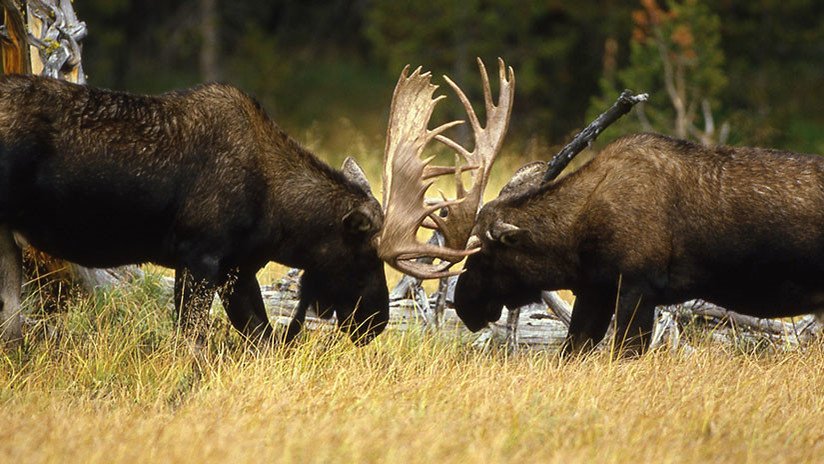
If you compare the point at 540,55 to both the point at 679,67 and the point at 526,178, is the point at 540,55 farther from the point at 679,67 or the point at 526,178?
the point at 526,178

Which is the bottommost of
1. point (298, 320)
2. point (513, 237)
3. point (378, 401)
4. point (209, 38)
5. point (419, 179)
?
point (378, 401)

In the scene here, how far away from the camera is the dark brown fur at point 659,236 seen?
7934 mm

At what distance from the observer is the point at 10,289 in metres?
7.68

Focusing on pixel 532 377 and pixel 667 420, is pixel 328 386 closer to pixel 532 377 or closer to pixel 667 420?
pixel 532 377

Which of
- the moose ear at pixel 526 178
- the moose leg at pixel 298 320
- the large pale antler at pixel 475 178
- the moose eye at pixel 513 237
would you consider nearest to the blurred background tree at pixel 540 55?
the moose ear at pixel 526 178

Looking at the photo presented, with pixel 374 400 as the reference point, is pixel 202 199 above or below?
above

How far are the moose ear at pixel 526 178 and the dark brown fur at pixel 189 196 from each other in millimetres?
1079

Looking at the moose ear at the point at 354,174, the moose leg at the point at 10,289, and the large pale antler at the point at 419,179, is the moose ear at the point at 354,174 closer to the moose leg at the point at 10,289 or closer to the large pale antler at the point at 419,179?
the large pale antler at the point at 419,179

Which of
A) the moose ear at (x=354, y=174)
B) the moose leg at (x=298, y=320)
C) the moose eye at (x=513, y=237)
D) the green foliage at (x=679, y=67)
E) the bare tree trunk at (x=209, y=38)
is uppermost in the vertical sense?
the bare tree trunk at (x=209, y=38)

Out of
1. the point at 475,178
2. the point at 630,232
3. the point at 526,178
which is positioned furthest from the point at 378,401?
the point at 526,178

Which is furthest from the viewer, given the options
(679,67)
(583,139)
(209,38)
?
(209,38)

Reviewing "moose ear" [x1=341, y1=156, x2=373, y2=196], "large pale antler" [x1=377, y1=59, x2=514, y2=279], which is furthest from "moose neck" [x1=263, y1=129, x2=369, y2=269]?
"large pale antler" [x1=377, y1=59, x2=514, y2=279]

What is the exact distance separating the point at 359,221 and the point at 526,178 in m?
1.39

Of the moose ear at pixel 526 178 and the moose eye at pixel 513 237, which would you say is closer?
the moose eye at pixel 513 237
